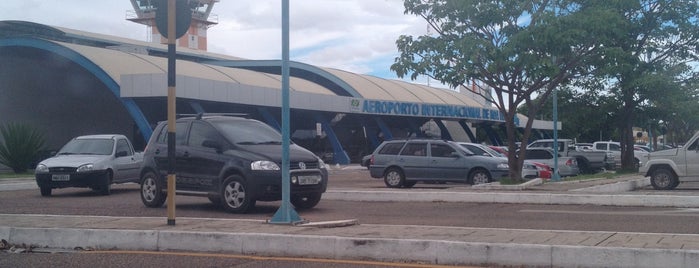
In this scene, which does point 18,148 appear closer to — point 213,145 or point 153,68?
point 153,68

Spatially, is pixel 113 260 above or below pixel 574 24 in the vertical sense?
below

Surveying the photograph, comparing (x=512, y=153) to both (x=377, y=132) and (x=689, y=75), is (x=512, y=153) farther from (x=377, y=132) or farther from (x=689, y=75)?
(x=377, y=132)

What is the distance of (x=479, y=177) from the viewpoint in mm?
21250

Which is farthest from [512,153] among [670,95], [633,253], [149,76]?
[149,76]

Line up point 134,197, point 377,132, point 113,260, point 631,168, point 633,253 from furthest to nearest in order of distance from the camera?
point 377,132 → point 631,168 → point 134,197 → point 113,260 → point 633,253

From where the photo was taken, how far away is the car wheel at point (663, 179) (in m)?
19.8

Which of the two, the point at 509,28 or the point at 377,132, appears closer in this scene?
the point at 509,28

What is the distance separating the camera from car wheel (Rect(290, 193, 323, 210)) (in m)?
13.6

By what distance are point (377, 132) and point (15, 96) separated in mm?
25043

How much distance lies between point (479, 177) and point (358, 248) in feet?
43.3

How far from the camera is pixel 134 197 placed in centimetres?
1775

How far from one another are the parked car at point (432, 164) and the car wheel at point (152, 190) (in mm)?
8934

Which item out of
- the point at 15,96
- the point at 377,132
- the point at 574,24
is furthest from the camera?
the point at 377,132

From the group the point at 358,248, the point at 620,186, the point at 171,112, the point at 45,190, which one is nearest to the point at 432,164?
the point at 620,186
